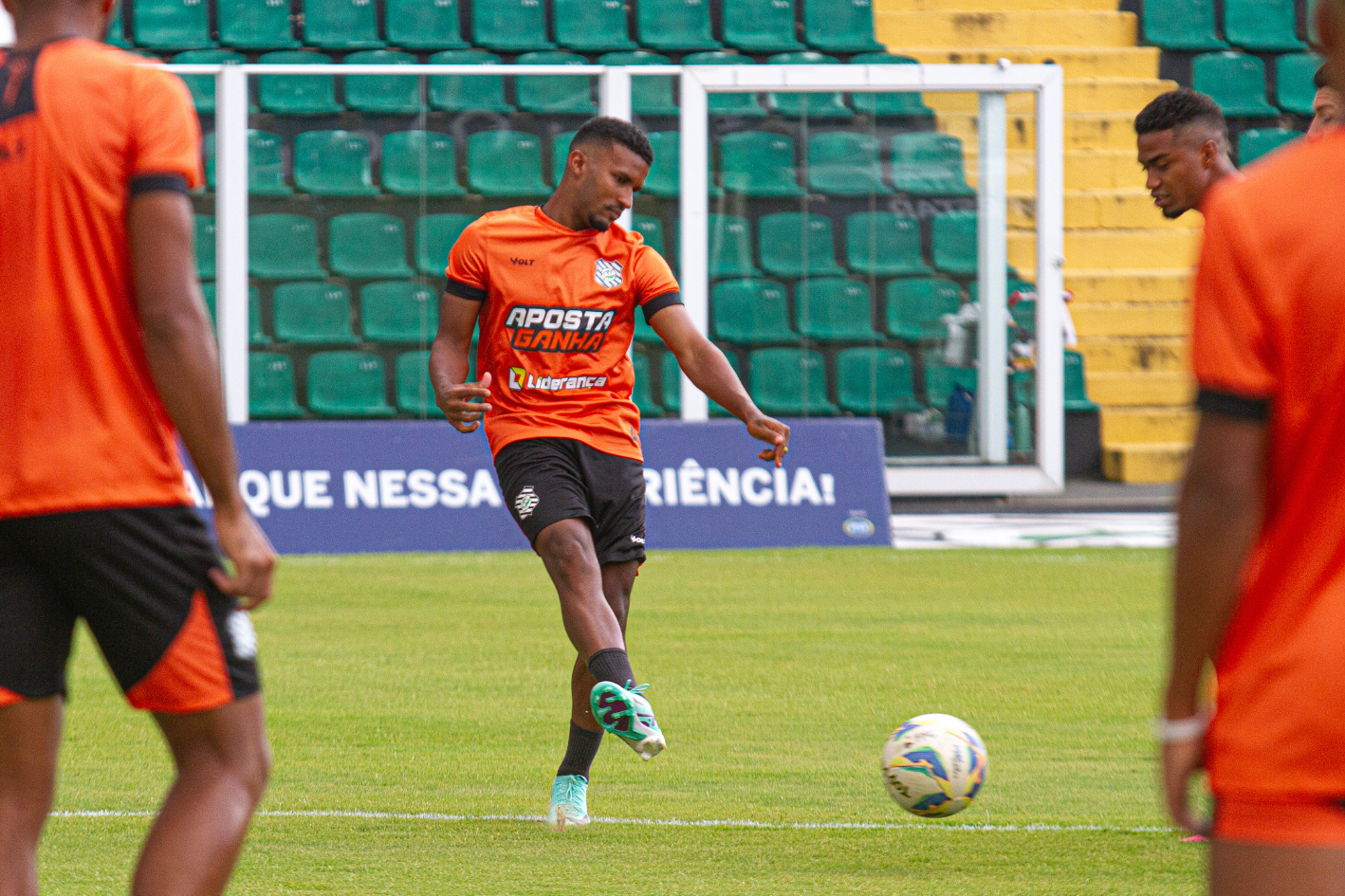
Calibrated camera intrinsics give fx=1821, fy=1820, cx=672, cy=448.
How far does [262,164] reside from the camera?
618 inches

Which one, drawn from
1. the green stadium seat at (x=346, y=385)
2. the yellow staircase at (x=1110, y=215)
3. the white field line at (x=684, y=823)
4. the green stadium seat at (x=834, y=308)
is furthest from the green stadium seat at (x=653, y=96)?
the white field line at (x=684, y=823)

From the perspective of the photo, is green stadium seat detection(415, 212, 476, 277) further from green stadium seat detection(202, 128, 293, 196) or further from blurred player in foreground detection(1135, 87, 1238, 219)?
blurred player in foreground detection(1135, 87, 1238, 219)

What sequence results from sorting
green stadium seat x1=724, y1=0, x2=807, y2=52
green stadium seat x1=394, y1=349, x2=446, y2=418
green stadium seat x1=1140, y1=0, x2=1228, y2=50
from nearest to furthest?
green stadium seat x1=394, y1=349, x2=446, y2=418 → green stadium seat x1=724, y1=0, x2=807, y2=52 → green stadium seat x1=1140, y1=0, x2=1228, y2=50

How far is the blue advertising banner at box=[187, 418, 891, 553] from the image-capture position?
42.3 ft

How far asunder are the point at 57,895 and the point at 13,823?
167 cm

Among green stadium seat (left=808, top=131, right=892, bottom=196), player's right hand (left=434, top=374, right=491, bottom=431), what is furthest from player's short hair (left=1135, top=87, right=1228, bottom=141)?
green stadium seat (left=808, top=131, right=892, bottom=196)

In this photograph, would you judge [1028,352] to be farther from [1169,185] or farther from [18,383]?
[18,383]

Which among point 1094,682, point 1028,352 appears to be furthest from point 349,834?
point 1028,352

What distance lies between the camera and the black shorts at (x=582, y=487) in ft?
18.2

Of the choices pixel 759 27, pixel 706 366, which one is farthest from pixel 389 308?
pixel 706 366

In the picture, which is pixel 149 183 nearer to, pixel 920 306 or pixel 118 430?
pixel 118 430

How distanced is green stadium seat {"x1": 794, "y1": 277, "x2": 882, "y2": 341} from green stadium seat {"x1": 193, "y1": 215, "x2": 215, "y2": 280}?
16.6 ft

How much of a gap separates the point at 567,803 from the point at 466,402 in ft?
4.06

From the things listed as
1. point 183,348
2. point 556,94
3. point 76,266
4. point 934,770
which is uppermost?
point 556,94
